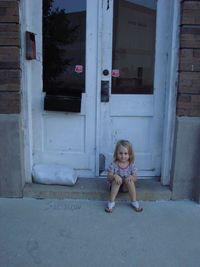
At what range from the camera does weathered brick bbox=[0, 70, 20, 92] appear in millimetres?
3205

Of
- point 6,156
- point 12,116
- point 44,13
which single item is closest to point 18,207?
point 6,156

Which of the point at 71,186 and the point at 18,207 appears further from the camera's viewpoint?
the point at 71,186

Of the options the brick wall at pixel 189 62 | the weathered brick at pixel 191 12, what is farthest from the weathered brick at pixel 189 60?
the weathered brick at pixel 191 12

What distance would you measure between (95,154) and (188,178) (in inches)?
42.4

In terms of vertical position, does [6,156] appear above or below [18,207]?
above

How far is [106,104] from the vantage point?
3586 millimetres

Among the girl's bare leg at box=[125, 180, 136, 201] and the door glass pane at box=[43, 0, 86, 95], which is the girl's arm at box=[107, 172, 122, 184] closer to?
the girl's bare leg at box=[125, 180, 136, 201]

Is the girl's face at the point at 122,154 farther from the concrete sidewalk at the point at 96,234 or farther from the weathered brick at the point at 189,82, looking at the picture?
the weathered brick at the point at 189,82

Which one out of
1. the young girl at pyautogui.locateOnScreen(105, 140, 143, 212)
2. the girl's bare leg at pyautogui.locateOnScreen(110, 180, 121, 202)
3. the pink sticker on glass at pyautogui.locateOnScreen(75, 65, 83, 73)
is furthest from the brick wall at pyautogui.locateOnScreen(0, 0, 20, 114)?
the girl's bare leg at pyautogui.locateOnScreen(110, 180, 121, 202)

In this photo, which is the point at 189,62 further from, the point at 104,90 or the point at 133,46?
the point at 104,90

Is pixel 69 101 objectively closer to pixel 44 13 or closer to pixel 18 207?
pixel 44 13

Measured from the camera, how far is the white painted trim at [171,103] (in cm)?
326

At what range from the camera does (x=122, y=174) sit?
3254 millimetres

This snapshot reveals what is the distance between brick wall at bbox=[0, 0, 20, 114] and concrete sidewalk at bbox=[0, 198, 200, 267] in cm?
105
